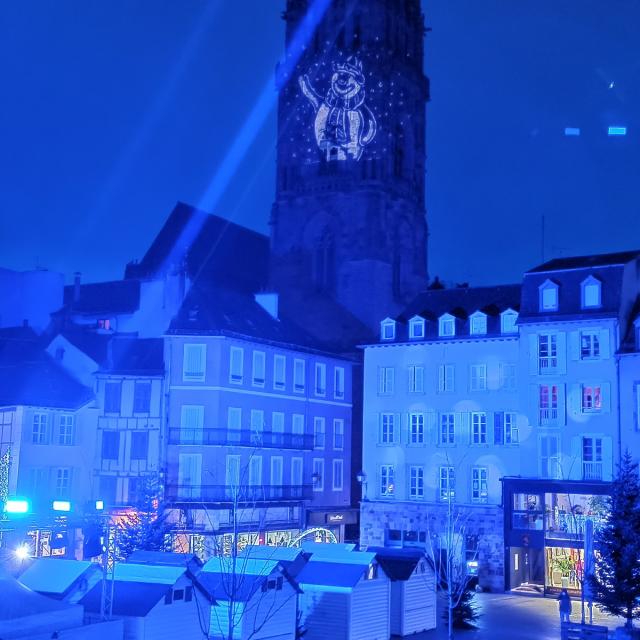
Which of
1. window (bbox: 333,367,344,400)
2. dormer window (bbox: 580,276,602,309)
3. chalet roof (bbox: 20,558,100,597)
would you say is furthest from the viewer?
window (bbox: 333,367,344,400)

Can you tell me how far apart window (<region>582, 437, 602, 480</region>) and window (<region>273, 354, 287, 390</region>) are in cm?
1603

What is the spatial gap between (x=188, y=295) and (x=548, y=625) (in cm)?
2409

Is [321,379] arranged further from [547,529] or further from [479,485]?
[547,529]

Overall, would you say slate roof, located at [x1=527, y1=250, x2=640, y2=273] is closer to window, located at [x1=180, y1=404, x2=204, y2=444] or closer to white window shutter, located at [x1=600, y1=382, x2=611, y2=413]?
white window shutter, located at [x1=600, y1=382, x2=611, y2=413]

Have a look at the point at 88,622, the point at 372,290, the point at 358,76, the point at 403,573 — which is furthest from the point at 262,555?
the point at 358,76

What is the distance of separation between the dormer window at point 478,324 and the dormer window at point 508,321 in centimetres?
87

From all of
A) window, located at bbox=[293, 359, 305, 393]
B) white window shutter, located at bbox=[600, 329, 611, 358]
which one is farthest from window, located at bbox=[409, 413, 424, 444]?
white window shutter, located at bbox=[600, 329, 611, 358]

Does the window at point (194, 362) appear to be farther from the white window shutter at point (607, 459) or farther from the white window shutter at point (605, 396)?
the white window shutter at point (607, 459)

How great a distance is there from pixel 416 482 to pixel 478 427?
4388 millimetres

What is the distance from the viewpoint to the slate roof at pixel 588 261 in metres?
47.9

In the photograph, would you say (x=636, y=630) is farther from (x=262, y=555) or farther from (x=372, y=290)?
(x=372, y=290)

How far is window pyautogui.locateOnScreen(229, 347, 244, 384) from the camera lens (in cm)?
4991

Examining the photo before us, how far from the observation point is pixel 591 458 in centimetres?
4588

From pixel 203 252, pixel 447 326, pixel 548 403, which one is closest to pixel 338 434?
pixel 447 326
